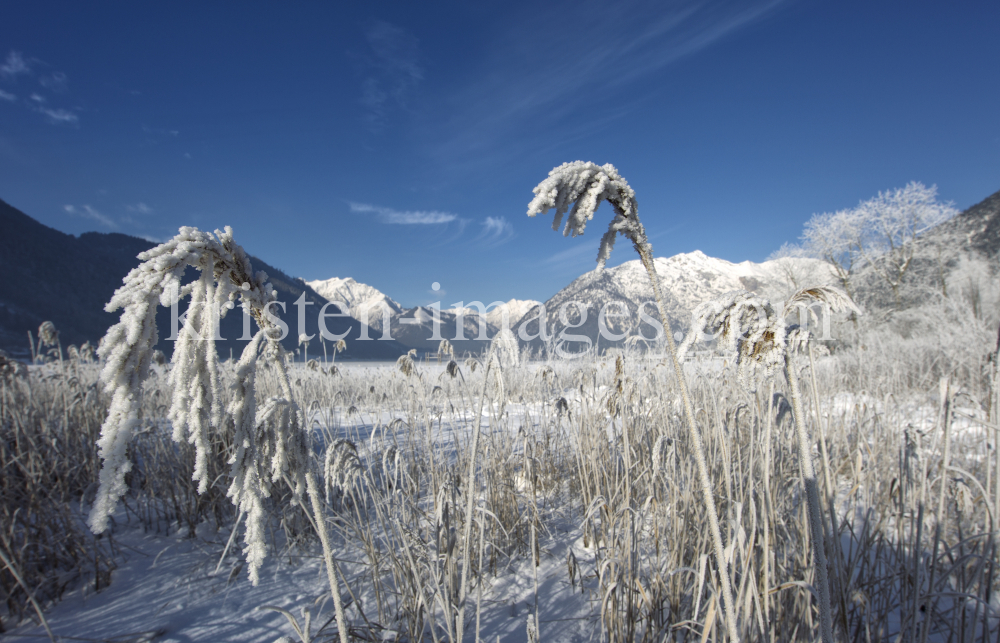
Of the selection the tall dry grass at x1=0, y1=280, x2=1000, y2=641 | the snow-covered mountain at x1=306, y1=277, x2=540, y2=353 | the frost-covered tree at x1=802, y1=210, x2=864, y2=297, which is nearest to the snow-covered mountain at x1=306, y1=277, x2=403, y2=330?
the snow-covered mountain at x1=306, y1=277, x2=540, y2=353

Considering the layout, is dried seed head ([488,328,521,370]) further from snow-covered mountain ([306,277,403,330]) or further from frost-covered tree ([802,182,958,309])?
snow-covered mountain ([306,277,403,330])

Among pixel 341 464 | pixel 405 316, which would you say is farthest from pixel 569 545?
pixel 405 316

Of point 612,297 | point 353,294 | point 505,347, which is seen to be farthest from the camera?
point 353,294

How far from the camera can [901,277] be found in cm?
1659

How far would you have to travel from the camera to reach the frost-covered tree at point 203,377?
60cm

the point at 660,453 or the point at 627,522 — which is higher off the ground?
the point at 660,453

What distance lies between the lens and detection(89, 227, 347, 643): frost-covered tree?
0.60 meters

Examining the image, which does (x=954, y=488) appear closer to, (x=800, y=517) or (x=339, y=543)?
(x=800, y=517)

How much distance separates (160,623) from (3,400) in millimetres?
3277

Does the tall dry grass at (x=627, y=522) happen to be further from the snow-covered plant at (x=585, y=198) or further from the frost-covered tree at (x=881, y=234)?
the frost-covered tree at (x=881, y=234)

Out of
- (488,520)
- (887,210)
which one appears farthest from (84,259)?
(887,210)

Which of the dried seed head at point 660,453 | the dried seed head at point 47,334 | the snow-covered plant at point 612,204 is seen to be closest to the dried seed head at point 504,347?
the snow-covered plant at point 612,204

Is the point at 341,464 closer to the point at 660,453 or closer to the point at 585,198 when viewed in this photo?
the point at 585,198

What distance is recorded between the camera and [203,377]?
2.39 ft
